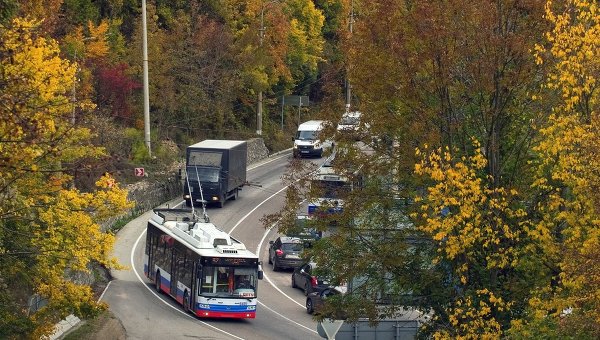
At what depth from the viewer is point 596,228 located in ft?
60.1

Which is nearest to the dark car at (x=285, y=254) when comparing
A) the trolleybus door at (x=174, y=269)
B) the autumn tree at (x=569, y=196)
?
the trolleybus door at (x=174, y=269)

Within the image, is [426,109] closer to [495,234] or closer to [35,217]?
[495,234]

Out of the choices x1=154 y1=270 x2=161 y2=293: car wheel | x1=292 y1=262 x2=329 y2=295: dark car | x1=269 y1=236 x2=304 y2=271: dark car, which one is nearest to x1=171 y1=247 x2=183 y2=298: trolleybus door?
x1=154 y1=270 x2=161 y2=293: car wheel

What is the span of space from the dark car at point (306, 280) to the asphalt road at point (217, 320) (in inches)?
13.8

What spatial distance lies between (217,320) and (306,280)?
590cm

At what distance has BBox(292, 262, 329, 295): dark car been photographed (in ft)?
131

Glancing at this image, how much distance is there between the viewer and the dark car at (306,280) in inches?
1576

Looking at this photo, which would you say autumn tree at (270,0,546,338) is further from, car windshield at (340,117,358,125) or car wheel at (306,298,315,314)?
car wheel at (306,298,315,314)

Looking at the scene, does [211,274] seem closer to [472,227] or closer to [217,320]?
[217,320]

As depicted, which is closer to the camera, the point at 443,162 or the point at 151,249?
the point at 443,162

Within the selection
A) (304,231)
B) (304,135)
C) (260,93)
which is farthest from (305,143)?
(304,231)

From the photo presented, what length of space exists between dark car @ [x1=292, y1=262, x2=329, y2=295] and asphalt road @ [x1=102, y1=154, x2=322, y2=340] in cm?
35

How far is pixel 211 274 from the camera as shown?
36.1 metres

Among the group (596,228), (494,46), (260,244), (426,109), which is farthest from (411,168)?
(260,244)
